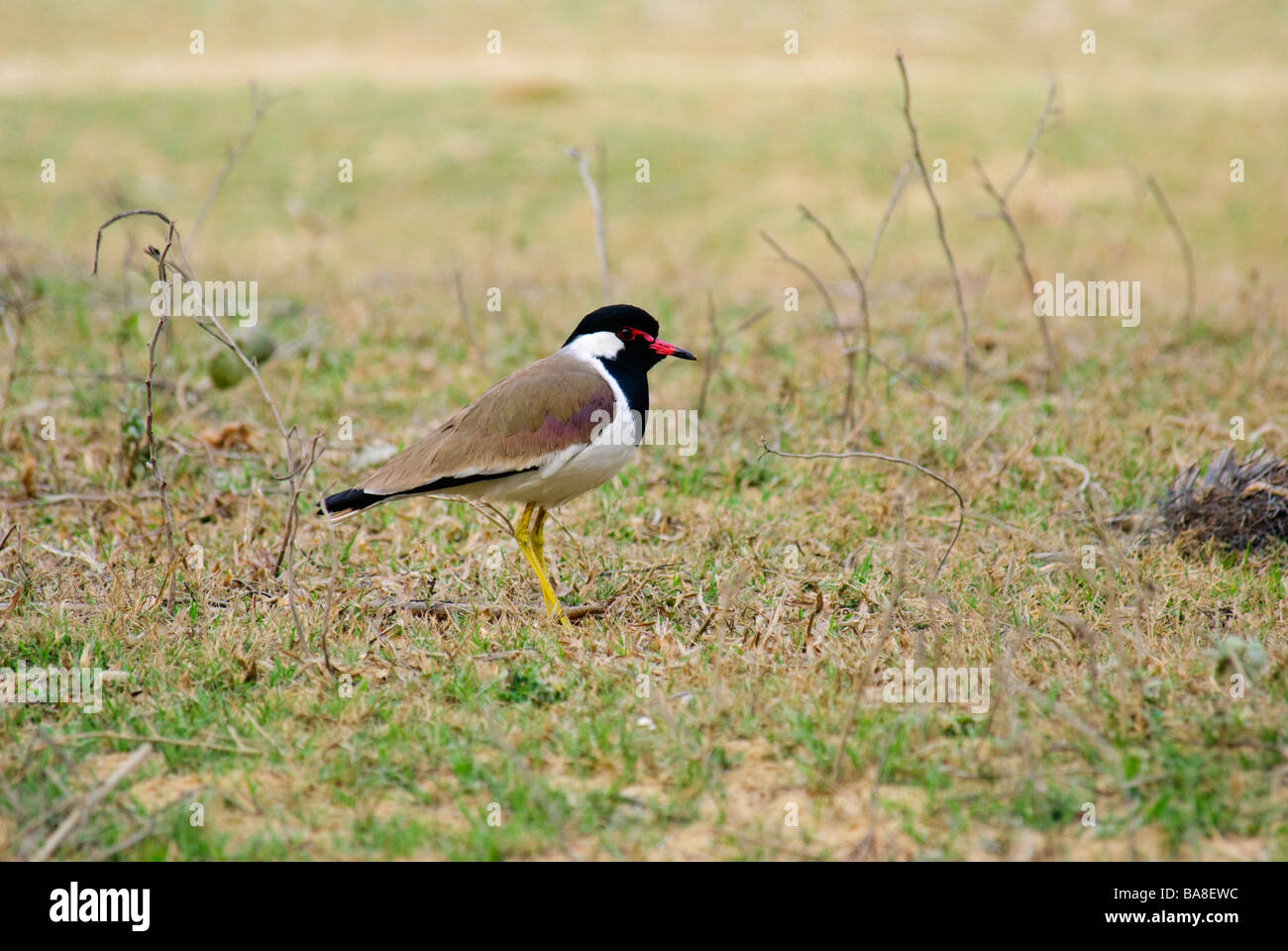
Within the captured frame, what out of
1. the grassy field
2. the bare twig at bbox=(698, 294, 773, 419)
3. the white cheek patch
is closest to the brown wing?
the white cheek patch

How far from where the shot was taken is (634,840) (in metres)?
3.16

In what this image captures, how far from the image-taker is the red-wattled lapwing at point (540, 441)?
14.6 feet

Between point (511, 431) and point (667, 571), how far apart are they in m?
0.87

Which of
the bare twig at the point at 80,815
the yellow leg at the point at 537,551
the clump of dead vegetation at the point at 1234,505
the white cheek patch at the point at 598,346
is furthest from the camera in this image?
the clump of dead vegetation at the point at 1234,505

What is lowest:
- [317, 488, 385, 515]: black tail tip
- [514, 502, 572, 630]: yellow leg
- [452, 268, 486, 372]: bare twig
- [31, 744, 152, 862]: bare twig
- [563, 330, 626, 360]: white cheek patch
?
[31, 744, 152, 862]: bare twig

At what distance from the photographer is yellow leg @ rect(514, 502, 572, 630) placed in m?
4.51

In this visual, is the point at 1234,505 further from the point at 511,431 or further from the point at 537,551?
the point at 511,431

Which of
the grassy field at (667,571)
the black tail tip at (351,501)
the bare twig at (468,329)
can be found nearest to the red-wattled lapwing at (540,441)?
the black tail tip at (351,501)

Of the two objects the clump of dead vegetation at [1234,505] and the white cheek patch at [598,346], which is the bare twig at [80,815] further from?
the clump of dead vegetation at [1234,505]

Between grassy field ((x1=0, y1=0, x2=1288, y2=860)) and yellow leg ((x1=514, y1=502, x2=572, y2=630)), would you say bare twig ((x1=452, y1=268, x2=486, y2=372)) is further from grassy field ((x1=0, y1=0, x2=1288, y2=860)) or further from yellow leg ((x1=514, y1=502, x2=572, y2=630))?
yellow leg ((x1=514, y1=502, x2=572, y2=630))

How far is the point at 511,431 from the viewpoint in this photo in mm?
4527

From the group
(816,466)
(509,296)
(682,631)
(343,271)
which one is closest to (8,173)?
(343,271)

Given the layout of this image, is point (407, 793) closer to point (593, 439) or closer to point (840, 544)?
point (593, 439)

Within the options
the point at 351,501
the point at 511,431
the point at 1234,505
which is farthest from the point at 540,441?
the point at 1234,505
